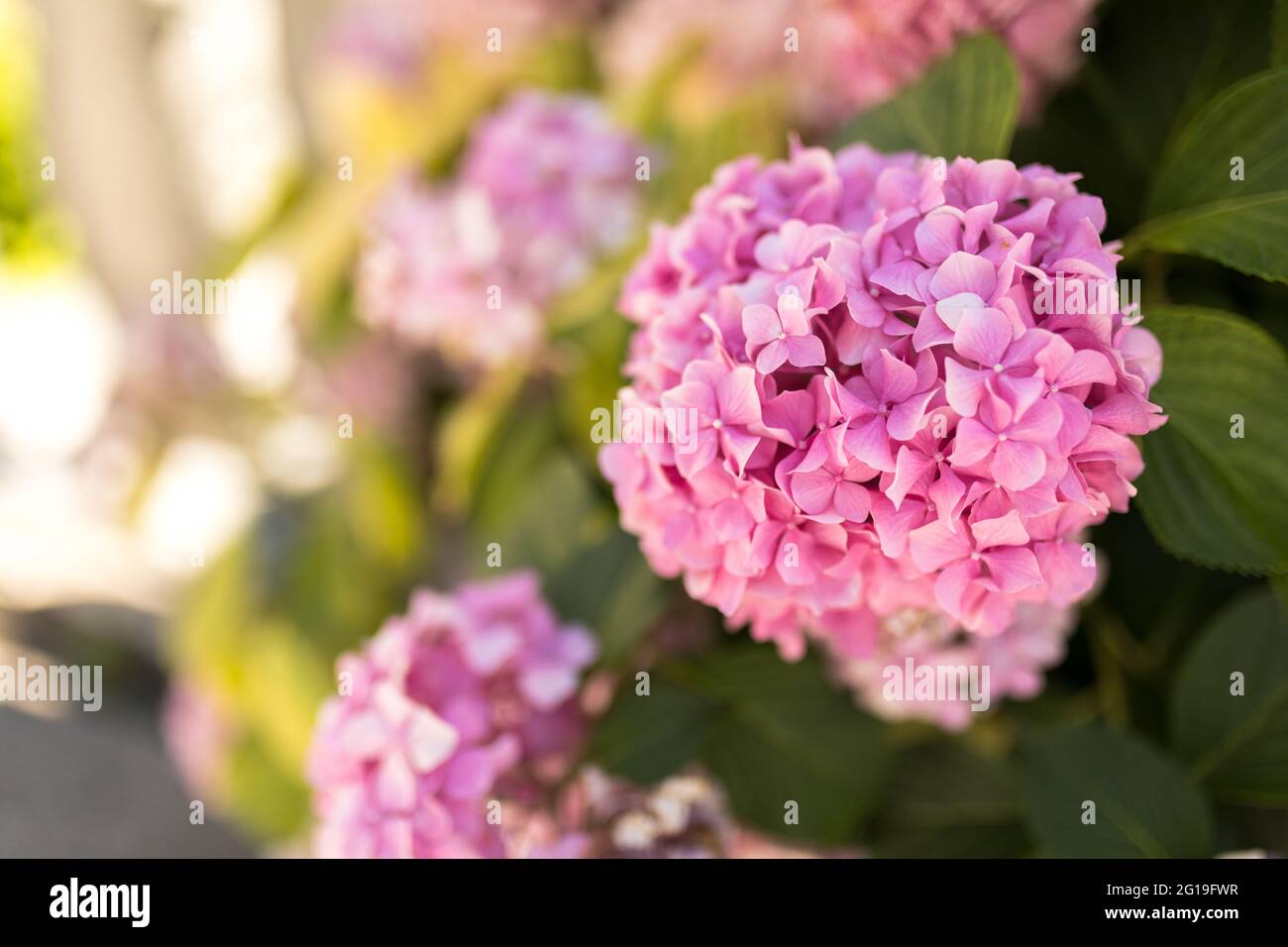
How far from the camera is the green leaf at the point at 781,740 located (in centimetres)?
56

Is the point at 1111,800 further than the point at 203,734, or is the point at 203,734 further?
the point at 203,734

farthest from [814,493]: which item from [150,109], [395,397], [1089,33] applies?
[150,109]

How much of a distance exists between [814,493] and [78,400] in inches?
71.5

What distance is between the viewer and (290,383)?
104cm

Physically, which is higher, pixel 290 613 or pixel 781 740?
pixel 290 613

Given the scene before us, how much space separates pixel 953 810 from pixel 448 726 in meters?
0.31

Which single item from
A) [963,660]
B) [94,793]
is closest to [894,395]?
[963,660]

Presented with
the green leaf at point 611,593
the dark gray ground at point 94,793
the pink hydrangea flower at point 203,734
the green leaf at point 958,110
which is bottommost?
the dark gray ground at point 94,793

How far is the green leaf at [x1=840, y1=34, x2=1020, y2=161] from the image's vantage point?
0.39 meters

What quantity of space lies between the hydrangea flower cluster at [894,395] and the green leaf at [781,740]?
0.20 m

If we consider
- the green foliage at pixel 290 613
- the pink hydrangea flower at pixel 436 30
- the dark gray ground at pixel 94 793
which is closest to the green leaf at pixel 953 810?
the green foliage at pixel 290 613

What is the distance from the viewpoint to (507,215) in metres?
0.67

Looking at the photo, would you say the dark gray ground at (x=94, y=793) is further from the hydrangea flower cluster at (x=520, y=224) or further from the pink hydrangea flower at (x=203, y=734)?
the hydrangea flower cluster at (x=520, y=224)

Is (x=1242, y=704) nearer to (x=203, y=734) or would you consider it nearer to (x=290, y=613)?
(x=290, y=613)
